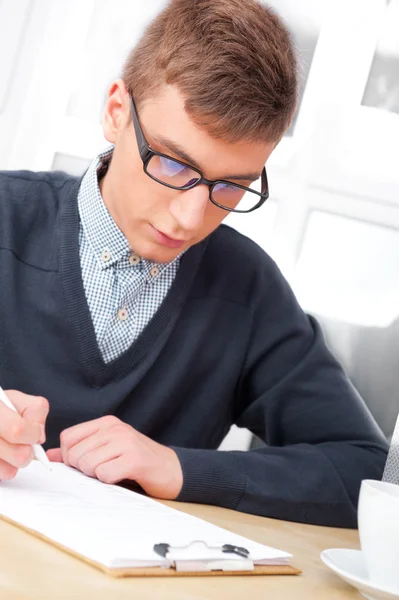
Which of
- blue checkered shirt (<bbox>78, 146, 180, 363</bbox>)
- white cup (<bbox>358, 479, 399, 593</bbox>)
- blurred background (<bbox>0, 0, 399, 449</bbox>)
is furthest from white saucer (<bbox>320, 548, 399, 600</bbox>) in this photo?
blurred background (<bbox>0, 0, 399, 449</bbox>)

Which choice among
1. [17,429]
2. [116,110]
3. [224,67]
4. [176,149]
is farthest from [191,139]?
[17,429]

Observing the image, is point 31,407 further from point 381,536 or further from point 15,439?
point 381,536

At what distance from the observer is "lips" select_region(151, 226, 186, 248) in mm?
1354

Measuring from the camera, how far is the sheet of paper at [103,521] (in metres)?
0.73

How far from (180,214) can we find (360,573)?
0.63m

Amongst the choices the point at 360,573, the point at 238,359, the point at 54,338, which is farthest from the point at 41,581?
the point at 238,359

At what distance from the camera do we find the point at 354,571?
84cm

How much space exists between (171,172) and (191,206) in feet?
0.19

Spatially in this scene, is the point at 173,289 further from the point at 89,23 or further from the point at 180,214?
the point at 89,23

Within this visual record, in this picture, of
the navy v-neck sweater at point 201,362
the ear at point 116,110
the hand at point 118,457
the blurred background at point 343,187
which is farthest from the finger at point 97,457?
the blurred background at point 343,187

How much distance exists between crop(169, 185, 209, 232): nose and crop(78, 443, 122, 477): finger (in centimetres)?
37

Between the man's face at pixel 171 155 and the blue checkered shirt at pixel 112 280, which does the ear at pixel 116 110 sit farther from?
the blue checkered shirt at pixel 112 280

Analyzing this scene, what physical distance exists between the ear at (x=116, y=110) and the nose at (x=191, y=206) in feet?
0.68

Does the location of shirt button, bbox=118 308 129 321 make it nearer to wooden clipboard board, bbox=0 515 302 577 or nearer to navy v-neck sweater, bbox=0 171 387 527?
navy v-neck sweater, bbox=0 171 387 527
